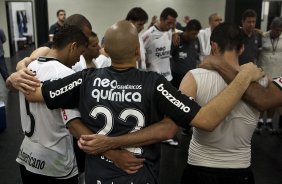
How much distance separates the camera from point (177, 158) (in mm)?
3803

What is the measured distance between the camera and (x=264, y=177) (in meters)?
3.40

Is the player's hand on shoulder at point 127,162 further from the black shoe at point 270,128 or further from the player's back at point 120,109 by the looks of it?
the black shoe at point 270,128

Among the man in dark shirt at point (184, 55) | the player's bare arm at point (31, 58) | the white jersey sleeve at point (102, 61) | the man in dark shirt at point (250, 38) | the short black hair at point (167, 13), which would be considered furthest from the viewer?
the man in dark shirt at point (184, 55)

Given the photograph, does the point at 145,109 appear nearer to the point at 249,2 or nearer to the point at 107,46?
the point at 107,46

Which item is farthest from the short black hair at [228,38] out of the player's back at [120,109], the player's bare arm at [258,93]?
the player's back at [120,109]

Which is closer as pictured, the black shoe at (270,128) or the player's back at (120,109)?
the player's back at (120,109)

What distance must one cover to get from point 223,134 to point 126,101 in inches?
23.9

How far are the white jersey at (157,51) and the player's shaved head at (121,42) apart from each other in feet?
10.6

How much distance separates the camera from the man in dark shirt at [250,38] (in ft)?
14.0

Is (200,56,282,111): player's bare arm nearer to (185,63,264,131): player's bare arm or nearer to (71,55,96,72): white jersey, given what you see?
(185,63,264,131): player's bare arm

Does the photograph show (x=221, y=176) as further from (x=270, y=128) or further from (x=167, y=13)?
(x=270, y=128)

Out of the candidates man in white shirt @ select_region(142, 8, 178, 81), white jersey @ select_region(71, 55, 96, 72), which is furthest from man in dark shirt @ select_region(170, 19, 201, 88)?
white jersey @ select_region(71, 55, 96, 72)

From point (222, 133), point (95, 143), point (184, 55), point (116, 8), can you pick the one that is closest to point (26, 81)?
point (95, 143)

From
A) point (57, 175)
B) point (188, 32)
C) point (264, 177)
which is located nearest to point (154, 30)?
point (188, 32)
